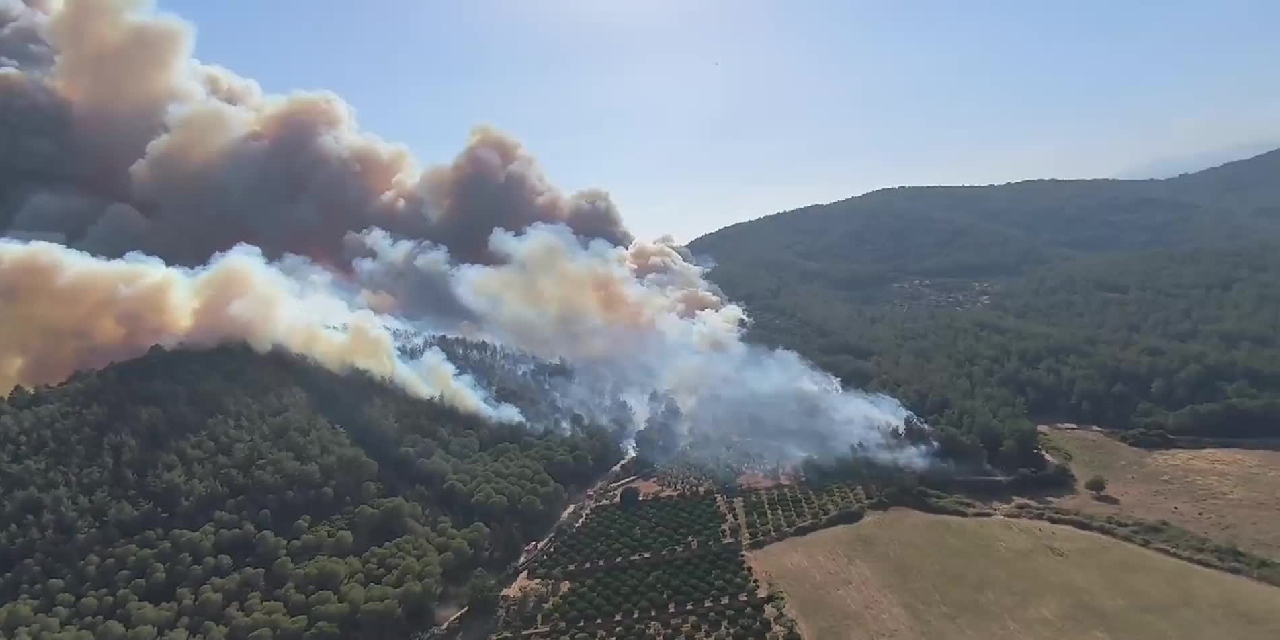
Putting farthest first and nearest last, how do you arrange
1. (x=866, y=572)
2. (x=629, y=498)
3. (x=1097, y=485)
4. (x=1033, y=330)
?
(x=1033, y=330) → (x=629, y=498) → (x=1097, y=485) → (x=866, y=572)

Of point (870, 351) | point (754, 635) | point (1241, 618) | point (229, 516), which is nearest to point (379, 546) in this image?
point (229, 516)

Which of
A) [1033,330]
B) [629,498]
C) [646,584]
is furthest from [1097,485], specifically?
[1033,330]

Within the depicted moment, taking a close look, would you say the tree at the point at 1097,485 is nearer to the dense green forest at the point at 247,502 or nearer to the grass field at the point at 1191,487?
the grass field at the point at 1191,487

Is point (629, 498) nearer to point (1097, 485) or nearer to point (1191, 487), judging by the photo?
point (1097, 485)

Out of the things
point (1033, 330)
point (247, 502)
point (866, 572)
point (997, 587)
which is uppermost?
point (1033, 330)

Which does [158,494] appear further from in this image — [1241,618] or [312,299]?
[1241,618]

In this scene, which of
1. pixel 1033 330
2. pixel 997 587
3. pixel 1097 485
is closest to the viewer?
A: pixel 997 587

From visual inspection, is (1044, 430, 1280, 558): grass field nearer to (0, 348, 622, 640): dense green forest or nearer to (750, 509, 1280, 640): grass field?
(750, 509, 1280, 640): grass field

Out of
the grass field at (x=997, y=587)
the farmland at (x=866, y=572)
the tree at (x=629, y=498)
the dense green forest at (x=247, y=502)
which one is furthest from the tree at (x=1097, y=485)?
the dense green forest at (x=247, y=502)
